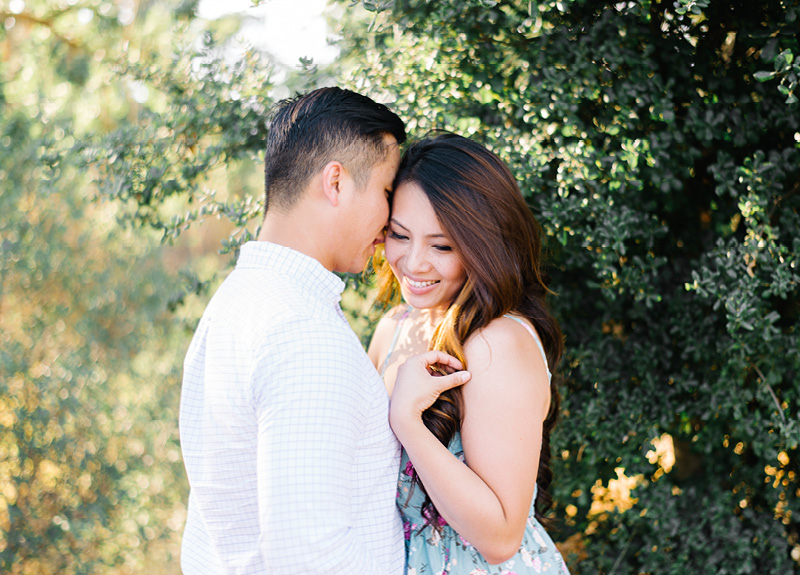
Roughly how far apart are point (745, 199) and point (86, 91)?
23.5ft

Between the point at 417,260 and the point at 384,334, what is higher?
the point at 417,260

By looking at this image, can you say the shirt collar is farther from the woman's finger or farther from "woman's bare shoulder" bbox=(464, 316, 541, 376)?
"woman's bare shoulder" bbox=(464, 316, 541, 376)

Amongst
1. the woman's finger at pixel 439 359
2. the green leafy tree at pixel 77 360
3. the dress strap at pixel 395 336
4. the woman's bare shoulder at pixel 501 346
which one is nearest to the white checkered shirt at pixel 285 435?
the woman's finger at pixel 439 359

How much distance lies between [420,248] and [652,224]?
1115mm

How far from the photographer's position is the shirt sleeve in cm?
139

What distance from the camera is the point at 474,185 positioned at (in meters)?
2.12

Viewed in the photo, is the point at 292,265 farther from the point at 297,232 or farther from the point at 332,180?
the point at 332,180

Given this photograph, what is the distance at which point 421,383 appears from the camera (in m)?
1.85

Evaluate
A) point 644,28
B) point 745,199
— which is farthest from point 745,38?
point 745,199

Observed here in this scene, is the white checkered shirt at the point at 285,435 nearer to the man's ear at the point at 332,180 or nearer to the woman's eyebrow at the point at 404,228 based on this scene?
the man's ear at the point at 332,180

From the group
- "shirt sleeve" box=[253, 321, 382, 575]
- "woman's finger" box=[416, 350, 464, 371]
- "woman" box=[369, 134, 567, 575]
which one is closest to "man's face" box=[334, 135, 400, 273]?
"woman" box=[369, 134, 567, 575]

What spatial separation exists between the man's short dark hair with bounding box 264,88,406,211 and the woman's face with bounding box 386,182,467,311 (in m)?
0.22

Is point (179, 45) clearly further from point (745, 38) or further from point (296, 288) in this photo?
point (745, 38)

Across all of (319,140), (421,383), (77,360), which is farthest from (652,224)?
(77,360)
